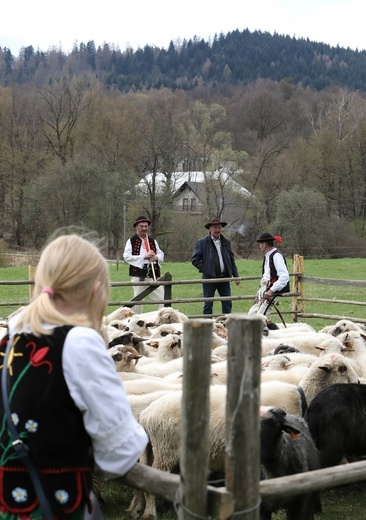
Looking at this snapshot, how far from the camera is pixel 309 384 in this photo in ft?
20.0

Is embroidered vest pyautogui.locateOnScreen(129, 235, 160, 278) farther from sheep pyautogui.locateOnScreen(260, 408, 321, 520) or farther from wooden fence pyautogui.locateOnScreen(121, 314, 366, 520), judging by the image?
wooden fence pyautogui.locateOnScreen(121, 314, 366, 520)

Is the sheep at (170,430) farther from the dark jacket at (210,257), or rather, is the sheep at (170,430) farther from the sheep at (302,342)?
the dark jacket at (210,257)

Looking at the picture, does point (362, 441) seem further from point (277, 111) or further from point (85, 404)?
point (277, 111)

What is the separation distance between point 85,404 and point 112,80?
131302mm

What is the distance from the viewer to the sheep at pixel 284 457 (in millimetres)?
4297

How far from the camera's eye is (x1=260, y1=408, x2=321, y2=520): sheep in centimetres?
430

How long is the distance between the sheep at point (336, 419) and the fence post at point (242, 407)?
10.3ft

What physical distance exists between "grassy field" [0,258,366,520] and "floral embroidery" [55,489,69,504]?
275cm

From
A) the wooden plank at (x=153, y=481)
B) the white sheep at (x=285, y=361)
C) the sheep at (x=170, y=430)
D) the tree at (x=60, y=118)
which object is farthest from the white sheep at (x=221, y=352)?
the tree at (x=60, y=118)

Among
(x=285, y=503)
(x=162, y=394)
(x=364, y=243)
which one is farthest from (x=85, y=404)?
(x=364, y=243)

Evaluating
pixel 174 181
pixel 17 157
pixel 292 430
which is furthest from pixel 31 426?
pixel 17 157

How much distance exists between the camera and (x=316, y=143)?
166 feet

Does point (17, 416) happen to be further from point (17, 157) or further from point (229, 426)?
point (17, 157)

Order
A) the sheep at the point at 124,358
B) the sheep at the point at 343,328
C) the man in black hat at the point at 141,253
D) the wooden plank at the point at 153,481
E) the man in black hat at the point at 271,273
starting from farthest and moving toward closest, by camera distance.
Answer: the man in black hat at the point at 141,253
the man in black hat at the point at 271,273
the sheep at the point at 343,328
the sheep at the point at 124,358
the wooden plank at the point at 153,481
